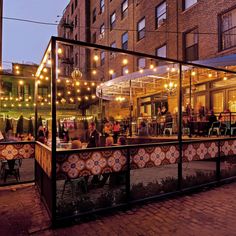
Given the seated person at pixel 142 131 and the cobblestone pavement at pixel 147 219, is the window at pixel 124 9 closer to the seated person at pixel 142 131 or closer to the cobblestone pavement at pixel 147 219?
the seated person at pixel 142 131

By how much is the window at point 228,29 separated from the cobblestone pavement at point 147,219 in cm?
905

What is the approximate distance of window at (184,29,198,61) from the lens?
1378cm

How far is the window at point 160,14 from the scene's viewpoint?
53.2 feet

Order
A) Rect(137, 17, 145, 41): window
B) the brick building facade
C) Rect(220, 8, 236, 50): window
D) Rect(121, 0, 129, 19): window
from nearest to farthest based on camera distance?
Result: Rect(220, 8, 236, 50): window → the brick building facade → Rect(137, 17, 145, 41): window → Rect(121, 0, 129, 19): window

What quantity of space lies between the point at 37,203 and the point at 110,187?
75.1 inches

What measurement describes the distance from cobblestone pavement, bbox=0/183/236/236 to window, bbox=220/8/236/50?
9054 mm

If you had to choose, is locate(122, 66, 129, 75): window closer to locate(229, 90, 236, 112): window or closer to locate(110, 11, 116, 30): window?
locate(110, 11, 116, 30): window

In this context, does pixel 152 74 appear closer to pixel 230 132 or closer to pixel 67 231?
pixel 230 132

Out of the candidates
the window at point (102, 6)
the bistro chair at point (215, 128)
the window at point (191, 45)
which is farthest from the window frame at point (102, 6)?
the bistro chair at point (215, 128)

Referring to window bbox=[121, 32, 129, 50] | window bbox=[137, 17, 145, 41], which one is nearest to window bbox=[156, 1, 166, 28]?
window bbox=[137, 17, 145, 41]

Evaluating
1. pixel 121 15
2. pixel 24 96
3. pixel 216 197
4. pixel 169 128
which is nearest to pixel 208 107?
pixel 169 128

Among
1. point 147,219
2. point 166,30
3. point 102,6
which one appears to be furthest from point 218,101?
point 102,6

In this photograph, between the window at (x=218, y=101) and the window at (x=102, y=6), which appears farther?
the window at (x=102, y=6)

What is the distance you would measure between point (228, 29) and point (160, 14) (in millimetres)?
6164
